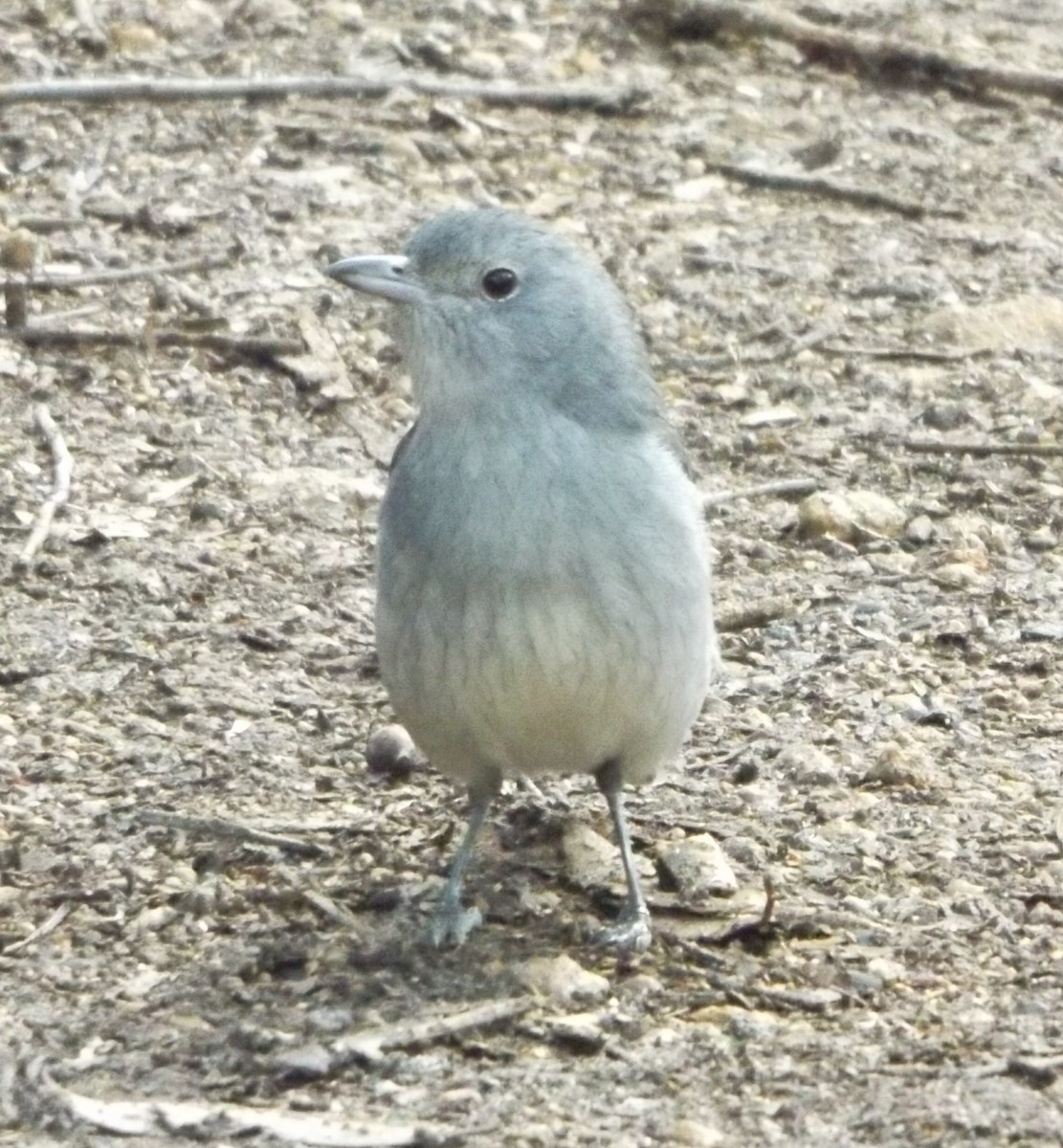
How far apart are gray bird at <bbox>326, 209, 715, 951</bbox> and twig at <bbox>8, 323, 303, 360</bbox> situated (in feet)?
8.26

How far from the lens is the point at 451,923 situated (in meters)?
5.39

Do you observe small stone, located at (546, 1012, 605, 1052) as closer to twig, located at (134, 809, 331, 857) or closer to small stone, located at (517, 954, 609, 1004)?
small stone, located at (517, 954, 609, 1004)

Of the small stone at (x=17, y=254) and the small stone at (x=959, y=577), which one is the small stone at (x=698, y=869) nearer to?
the small stone at (x=959, y=577)

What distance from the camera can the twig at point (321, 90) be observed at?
9.48 meters

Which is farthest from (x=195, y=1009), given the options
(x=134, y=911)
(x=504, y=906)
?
(x=504, y=906)

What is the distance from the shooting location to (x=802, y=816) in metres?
5.95

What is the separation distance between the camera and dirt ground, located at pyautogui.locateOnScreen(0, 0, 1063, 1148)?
481cm

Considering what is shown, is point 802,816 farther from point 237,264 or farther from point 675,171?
point 675,171

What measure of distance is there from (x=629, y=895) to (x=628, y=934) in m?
0.16

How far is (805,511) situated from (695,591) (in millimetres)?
2299

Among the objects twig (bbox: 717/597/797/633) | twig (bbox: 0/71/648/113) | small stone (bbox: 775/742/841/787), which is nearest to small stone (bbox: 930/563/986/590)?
twig (bbox: 717/597/797/633)

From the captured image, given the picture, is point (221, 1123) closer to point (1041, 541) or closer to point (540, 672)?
point (540, 672)

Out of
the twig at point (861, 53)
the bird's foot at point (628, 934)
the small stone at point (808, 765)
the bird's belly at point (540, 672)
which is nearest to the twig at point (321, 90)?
the twig at point (861, 53)

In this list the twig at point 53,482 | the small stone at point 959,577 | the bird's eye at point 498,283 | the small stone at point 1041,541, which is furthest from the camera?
the small stone at point 1041,541
